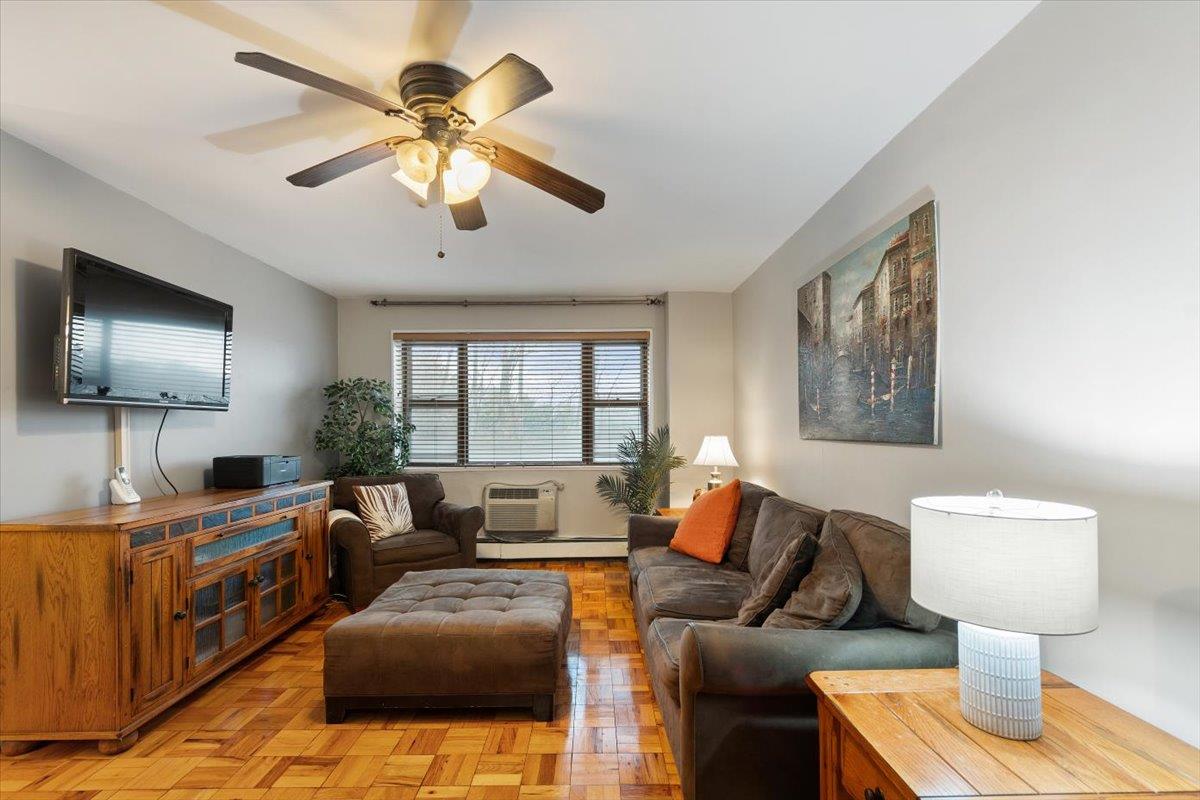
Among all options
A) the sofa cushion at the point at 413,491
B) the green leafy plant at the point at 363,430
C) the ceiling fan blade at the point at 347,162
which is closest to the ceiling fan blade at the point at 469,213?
the ceiling fan blade at the point at 347,162

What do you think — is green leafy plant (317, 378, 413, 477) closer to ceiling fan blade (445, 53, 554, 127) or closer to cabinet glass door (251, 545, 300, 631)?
cabinet glass door (251, 545, 300, 631)

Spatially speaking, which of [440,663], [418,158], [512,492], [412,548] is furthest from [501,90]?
[512,492]

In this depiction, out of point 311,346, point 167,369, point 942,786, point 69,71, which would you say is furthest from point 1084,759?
point 311,346

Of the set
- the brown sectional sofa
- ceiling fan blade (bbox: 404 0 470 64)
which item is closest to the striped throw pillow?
the brown sectional sofa

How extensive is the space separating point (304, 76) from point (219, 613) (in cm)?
241

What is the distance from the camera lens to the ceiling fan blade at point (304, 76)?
1415 mm

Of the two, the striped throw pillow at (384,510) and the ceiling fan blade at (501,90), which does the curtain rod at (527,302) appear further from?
the ceiling fan blade at (501,90)

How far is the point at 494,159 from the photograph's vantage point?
2098mm

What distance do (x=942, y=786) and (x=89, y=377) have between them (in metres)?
3.08

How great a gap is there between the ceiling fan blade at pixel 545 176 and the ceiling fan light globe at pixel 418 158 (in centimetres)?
18

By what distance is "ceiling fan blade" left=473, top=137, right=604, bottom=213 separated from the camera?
2.04 meters

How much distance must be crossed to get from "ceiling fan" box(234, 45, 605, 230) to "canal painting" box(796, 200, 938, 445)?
1165 millimetres

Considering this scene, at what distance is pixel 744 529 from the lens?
3191mm

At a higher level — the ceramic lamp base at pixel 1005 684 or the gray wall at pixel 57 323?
the gray wall at pixel 57 323
